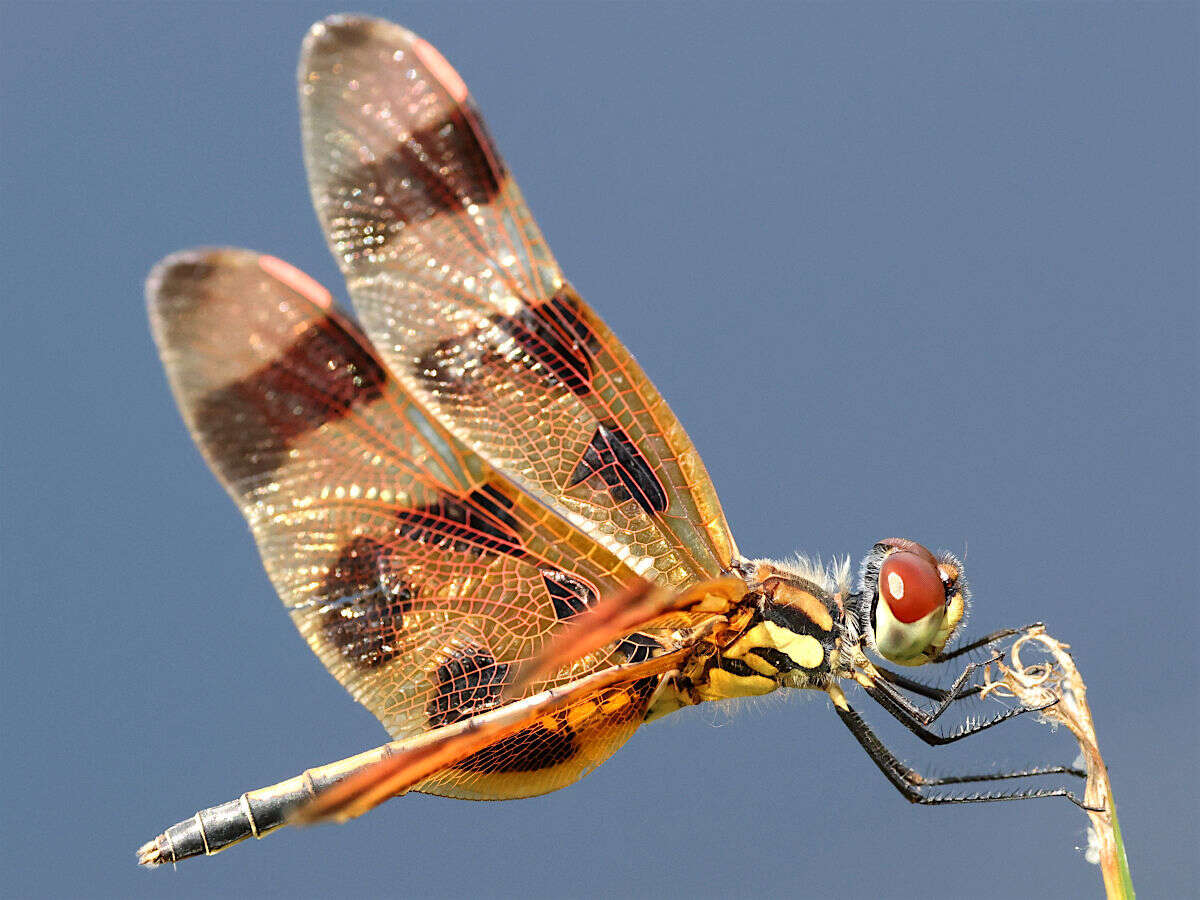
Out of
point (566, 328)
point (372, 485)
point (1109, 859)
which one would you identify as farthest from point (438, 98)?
point (1109, 859)

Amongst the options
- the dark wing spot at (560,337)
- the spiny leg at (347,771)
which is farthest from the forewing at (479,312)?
the spiny leg at (347,771)

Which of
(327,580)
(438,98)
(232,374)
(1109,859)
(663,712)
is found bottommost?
(1109,859)

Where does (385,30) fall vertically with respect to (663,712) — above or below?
above

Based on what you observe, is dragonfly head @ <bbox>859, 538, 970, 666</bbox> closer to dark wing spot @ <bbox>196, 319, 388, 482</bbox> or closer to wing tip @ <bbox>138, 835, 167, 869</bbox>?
dark wing spot @ <bbox>196, 319, 388, 482</bbox>

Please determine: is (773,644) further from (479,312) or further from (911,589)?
(479,312)

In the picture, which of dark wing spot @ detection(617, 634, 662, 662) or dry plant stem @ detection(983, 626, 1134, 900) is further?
dark wing spot @ detection(617, 634, 662, 662)

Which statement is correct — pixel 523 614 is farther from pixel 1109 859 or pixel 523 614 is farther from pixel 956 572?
pixel 1109 859

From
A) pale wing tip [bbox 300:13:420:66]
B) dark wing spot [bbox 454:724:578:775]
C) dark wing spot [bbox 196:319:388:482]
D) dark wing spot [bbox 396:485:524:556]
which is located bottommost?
dark wing spot [bbox 454:724:578:775]

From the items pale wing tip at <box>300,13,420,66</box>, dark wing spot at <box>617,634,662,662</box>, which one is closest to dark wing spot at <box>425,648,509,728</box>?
dark wing spot at <box>617,634,662,662</box>
